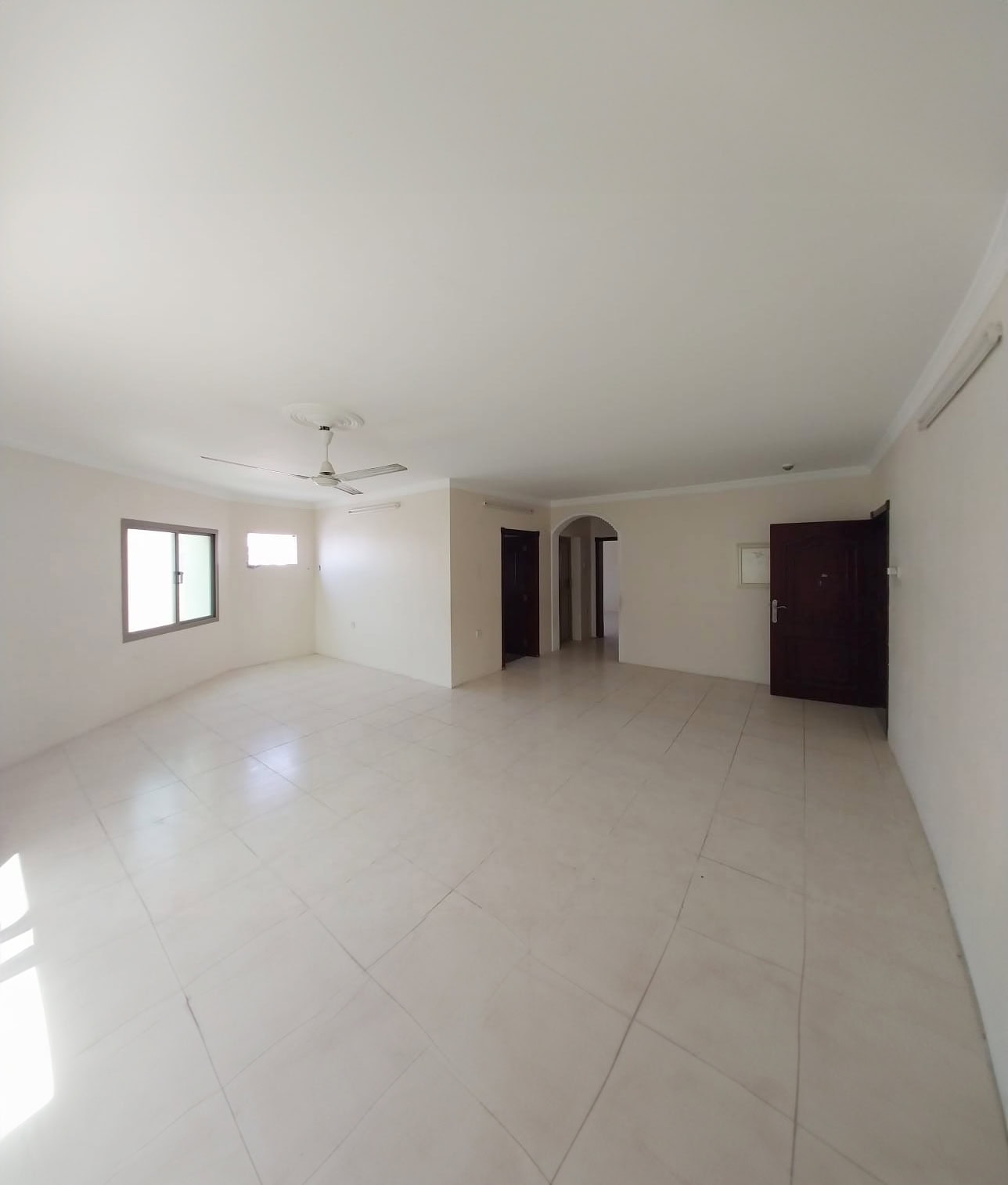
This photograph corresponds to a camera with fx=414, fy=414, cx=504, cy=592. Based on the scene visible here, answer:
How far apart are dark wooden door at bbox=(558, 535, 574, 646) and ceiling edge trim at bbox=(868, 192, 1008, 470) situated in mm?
4796

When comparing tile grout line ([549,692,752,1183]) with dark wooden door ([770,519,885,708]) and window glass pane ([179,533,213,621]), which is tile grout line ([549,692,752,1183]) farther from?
window glass pane ([179,533,213,621])

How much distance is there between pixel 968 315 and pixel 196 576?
6.98 meters

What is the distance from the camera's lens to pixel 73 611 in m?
3.67

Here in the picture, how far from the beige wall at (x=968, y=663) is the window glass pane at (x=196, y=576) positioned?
6705mm

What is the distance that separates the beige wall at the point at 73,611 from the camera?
10.6 feet

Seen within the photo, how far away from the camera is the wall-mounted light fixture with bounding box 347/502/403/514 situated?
537 cm

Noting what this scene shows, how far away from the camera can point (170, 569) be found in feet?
16.2

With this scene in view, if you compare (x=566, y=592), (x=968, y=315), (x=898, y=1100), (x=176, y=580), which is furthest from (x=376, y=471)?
(x=566, y=592)

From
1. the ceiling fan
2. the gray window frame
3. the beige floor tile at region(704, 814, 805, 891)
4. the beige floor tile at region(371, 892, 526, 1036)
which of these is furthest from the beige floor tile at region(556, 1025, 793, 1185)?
the gray window frame

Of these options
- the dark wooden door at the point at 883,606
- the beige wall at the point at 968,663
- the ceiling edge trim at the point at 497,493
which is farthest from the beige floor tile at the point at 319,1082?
the ceiling edge trim at the point at 497,493

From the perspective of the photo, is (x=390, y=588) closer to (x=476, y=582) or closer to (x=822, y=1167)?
(x=476, y=582)

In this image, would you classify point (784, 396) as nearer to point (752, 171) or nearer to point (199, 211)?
point (752, 171)

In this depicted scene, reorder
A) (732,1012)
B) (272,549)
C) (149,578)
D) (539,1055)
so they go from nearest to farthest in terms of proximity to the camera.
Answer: (539,1055), (732,1012), (149,578), (272,549)

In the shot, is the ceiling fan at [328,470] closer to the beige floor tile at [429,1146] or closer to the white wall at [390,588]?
the white wall at [390,588]
